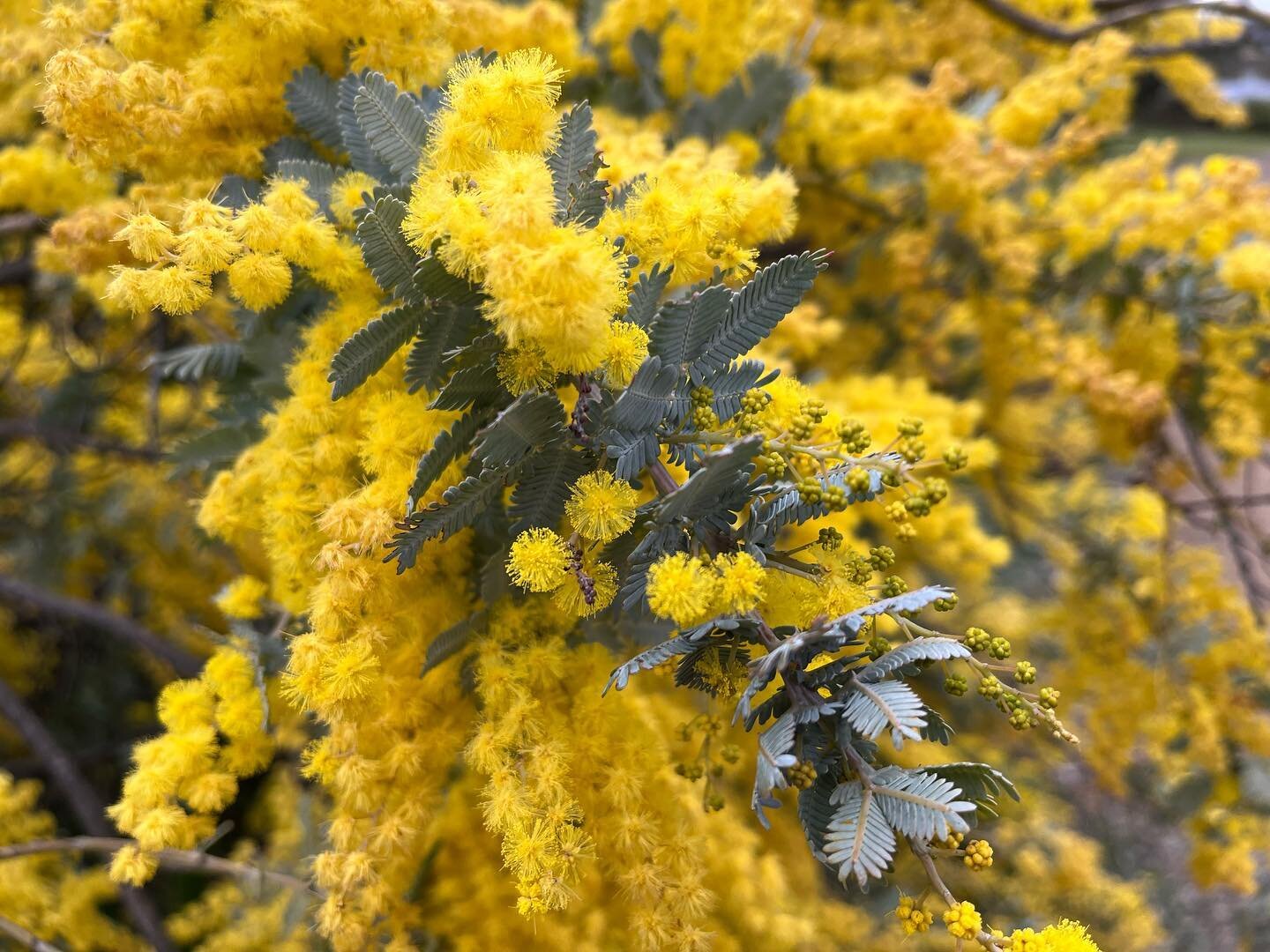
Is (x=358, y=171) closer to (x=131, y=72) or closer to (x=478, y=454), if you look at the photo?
(x=131, y=72)

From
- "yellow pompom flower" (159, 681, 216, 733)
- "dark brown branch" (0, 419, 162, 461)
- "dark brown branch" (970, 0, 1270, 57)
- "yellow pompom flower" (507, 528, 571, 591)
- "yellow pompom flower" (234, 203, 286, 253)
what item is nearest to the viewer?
"yellow pompom flower" (507, 528, 571, 591)

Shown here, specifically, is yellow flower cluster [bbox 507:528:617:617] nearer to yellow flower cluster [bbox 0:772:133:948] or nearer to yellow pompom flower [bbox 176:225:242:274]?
yellow pompom flower [bbox 176:225:242:274]

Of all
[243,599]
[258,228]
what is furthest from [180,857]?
[258,228]

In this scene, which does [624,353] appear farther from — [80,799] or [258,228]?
[80,799]

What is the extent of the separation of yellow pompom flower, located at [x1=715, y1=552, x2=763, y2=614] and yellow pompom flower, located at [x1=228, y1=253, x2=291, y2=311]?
1.62 ft

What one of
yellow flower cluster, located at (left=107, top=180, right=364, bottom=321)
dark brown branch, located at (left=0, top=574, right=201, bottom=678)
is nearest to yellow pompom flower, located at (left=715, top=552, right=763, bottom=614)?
yellow flower cluster, located at (left=107, top=180, right=364, bottom=321)

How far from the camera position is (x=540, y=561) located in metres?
0.69

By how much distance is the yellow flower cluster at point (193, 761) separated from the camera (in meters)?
0.87

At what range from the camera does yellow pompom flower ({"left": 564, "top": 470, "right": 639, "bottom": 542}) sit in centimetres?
70

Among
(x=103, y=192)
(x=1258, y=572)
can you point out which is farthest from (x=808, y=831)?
(x=1258, y=572)

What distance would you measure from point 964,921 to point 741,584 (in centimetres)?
27

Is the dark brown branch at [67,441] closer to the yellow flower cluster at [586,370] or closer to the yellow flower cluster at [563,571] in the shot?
the yellow flower cluster at [586,370]

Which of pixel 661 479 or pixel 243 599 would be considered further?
pixel 243 599

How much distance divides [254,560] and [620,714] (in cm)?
113
